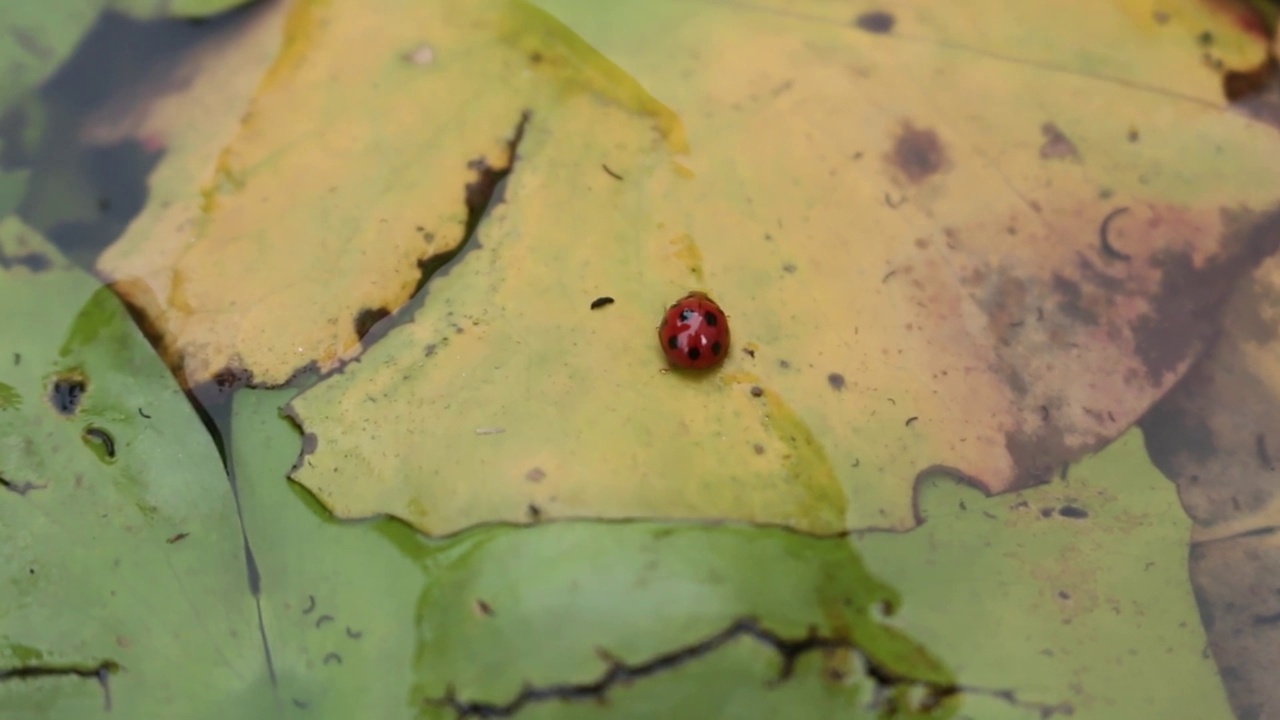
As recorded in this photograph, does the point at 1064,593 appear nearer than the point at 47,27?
Yes

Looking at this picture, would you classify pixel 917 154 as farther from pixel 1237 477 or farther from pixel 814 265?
pixel 1237 477

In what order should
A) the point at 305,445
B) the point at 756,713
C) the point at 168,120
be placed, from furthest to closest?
the point at 168,120 → the point at 305,445 → the point at 756,713

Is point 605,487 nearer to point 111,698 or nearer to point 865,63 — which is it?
point 111,698

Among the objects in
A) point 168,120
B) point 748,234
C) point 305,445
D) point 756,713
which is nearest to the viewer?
point 756,713

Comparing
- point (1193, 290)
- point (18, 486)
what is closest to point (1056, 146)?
point (1193, 290)

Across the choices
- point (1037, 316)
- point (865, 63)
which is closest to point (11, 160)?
point (865, 63)

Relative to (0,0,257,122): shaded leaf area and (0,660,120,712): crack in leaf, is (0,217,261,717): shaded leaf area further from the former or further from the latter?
(0,0,257,122): shaded leaf area

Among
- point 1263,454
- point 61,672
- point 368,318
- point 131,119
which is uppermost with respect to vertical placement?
point 131,119
